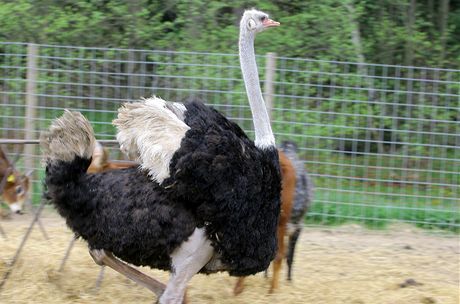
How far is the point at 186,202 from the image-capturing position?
4449 millimetres

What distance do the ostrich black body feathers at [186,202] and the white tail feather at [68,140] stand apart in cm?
5

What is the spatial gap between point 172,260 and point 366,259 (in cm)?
304

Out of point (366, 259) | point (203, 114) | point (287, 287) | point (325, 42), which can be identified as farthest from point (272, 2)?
point (203, 114)

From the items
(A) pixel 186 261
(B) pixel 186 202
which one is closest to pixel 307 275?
(A) pixel 186 261

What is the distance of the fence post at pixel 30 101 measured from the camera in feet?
27.4

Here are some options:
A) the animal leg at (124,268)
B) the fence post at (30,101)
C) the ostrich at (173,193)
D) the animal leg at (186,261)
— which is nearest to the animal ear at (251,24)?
the ostrich at (173,193)

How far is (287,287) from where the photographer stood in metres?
6.00

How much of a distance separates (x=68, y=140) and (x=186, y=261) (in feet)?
2.94

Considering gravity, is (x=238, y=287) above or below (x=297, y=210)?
below

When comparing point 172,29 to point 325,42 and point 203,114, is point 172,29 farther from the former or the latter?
point 203,114

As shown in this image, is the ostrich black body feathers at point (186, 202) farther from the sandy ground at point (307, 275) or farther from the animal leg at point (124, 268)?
the sandy ground at point (307, 275)

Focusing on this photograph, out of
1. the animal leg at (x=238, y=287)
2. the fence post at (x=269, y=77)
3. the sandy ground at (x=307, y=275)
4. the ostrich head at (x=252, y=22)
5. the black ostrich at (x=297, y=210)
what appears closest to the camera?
the ostrich head at (x=252, y=22)

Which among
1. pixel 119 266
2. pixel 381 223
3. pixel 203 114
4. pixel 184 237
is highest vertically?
pixel 203 114

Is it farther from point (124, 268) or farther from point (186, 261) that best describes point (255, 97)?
point (124, 268)
